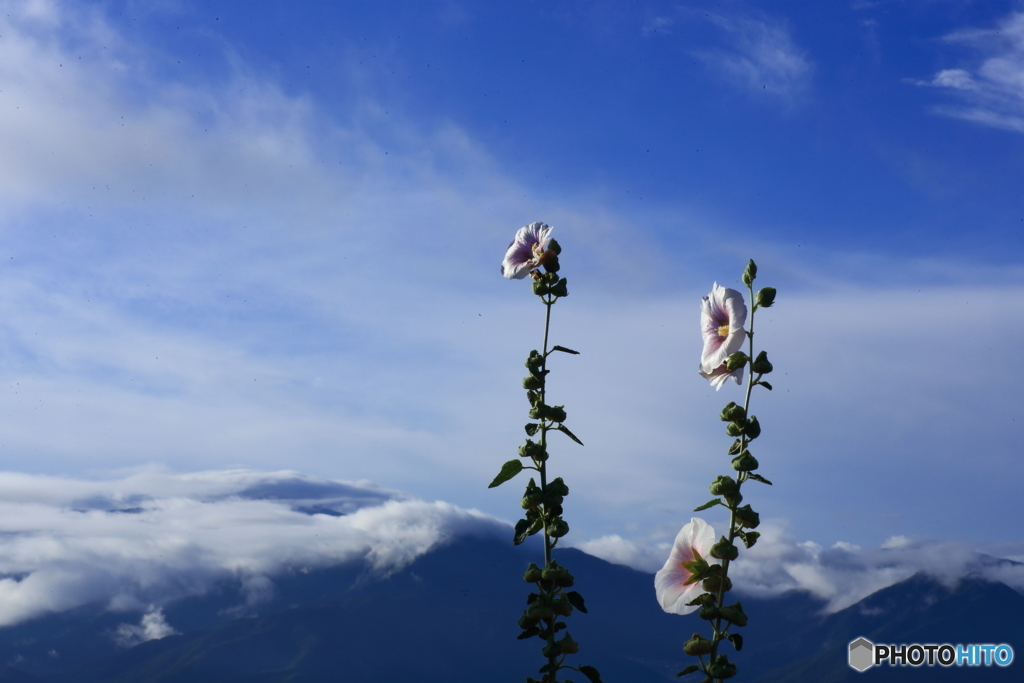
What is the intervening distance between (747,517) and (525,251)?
204 cm

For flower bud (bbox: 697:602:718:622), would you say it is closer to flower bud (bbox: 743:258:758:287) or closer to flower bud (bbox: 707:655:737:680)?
flower bud (bbox: 707:655:737:680)

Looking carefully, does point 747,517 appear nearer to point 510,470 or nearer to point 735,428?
point 735,428

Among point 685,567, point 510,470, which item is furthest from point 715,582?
point 510,470

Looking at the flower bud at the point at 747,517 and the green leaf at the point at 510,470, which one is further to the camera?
the green leaf at the point at 510,470

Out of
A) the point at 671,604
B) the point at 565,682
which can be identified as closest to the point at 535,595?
the point at 565,682

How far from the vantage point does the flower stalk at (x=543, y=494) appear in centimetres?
423

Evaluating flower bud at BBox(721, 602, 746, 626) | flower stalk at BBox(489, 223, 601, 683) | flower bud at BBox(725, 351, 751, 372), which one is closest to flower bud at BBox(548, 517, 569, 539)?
flower stalk at BBox(489, 223, 601, 683)

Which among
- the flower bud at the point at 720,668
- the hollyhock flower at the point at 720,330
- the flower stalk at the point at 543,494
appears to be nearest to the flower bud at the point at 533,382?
the flower stalk at the point at 543,494

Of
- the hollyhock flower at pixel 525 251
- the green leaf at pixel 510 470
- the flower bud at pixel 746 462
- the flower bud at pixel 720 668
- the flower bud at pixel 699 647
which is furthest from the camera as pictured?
the hollyhock flower at pixel 525 251

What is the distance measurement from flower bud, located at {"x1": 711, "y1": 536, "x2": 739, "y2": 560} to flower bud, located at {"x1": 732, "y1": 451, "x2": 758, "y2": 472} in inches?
12.1

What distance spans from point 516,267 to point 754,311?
1.60 metres

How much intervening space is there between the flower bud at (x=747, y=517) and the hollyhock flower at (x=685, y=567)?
0.23m

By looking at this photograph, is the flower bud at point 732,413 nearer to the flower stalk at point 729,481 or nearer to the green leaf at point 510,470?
the flower stalk at point 729,481

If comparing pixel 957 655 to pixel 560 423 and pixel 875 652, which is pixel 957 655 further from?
pixel 560 423
